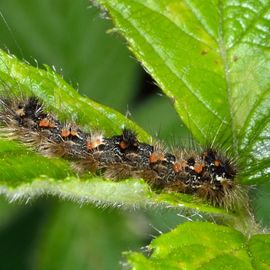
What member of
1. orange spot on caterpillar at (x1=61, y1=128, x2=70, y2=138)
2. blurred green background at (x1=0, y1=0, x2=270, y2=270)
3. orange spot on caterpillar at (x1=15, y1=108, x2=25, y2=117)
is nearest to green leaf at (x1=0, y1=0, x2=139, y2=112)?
blurred green background at (x1=0, y1=0, x2=270, y2=270)

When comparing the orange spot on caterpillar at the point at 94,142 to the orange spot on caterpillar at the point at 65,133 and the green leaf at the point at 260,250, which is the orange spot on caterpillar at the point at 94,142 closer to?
the orange spot on caterpillar at the point at 65,133

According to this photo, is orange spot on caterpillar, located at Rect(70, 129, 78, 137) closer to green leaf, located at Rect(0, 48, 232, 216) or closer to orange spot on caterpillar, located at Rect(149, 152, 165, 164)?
green leaf, located at Rect(0, 48, 232, 216)

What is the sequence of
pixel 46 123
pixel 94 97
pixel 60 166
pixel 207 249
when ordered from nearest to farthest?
1. pixel 207 249
2. pixel 60 166
3. pixel 46 123
4. pixel 94 97

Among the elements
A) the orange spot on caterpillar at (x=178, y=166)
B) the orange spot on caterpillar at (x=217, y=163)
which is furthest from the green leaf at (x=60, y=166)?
the orange spot on caterpillar at (x=217, y=163)

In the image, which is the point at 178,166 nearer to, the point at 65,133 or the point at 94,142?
the point at 94,142

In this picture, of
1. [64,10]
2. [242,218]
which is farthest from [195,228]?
[64,10]

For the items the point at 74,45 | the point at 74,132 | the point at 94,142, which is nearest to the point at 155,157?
the point at 94,142

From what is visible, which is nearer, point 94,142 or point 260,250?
point 260,250

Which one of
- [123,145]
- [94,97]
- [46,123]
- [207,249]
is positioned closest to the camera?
[207,249]
